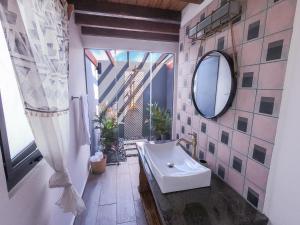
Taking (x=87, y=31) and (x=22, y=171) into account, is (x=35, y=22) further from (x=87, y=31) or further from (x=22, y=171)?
(x=87, y=31)

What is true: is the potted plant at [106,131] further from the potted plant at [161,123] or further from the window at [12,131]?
the window at [12,131]

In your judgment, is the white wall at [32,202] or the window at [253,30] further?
the window at [253,30]

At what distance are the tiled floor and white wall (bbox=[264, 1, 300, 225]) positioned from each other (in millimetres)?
1371

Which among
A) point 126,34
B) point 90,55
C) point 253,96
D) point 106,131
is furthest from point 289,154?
point 90,55

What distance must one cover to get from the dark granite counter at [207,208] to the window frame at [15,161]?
816mm

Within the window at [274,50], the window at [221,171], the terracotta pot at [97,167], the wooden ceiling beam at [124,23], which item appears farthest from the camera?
the terracotta pot at [97,167]

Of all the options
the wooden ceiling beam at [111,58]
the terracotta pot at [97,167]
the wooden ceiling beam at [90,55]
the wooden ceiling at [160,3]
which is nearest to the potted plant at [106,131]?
the terracotta pot at [97,167]

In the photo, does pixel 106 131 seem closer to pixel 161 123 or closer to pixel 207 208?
pixel 161 123

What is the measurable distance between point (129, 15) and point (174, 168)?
1642 mm

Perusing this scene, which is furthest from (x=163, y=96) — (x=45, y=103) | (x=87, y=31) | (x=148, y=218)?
(x=45, y=103)

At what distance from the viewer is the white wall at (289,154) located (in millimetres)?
766

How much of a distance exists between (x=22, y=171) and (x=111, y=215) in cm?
132

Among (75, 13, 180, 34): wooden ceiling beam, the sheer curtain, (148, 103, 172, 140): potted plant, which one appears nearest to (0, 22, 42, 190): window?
the sheer curtain

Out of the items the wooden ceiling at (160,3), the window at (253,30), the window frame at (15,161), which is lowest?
the window frame at (15,161)
